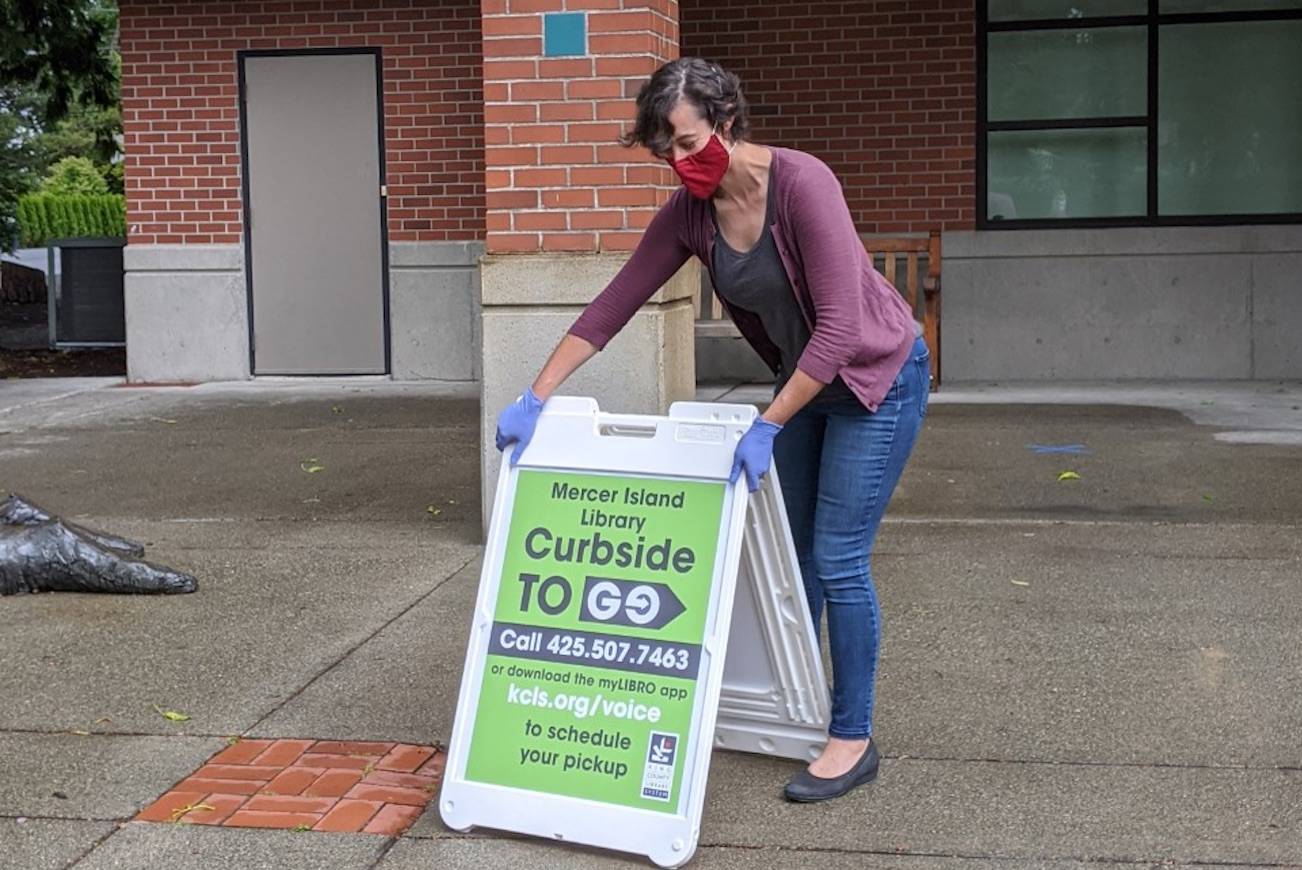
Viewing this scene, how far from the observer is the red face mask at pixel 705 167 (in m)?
4.17

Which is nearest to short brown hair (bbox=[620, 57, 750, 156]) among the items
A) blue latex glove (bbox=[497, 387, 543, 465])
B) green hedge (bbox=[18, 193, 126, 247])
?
blue latex glove (bbox=[497, 387, 543, 465])

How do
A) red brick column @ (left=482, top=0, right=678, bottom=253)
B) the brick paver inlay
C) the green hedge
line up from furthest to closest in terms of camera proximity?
the green hedge, red brick column @ (left=482, top=0, right=678, bottom=253), the brick paver inlay

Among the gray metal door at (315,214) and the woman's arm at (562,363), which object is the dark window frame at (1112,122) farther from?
the woman's arm at (562,363)

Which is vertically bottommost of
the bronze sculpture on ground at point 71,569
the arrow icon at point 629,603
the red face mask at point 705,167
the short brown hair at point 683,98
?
the bronze sculpture on ground at point 71,569

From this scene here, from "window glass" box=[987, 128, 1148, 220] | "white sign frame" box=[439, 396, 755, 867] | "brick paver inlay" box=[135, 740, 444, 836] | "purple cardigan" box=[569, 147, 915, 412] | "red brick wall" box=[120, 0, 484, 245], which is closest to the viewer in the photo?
A: "white sign frame" box=[439, 396, 755, 867]

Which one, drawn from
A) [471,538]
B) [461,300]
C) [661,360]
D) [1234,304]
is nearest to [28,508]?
[471,538]

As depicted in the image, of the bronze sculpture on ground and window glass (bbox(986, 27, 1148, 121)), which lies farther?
window glass (bbox(986, 27, 1148, 121))

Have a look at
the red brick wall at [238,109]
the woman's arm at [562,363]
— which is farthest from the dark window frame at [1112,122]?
the woman's arm at [562,363]

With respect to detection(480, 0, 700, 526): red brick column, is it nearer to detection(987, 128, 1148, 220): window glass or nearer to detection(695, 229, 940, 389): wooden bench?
detection(695, 229, 940, 389): wooden bench

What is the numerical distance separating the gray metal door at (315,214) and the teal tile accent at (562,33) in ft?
21.1

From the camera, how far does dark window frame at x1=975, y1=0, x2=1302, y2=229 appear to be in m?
12.8

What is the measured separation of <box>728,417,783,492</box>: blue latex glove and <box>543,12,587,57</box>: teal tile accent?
3524 mm

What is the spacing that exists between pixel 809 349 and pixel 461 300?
9.41 meters

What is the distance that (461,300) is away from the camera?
44.0 ft
